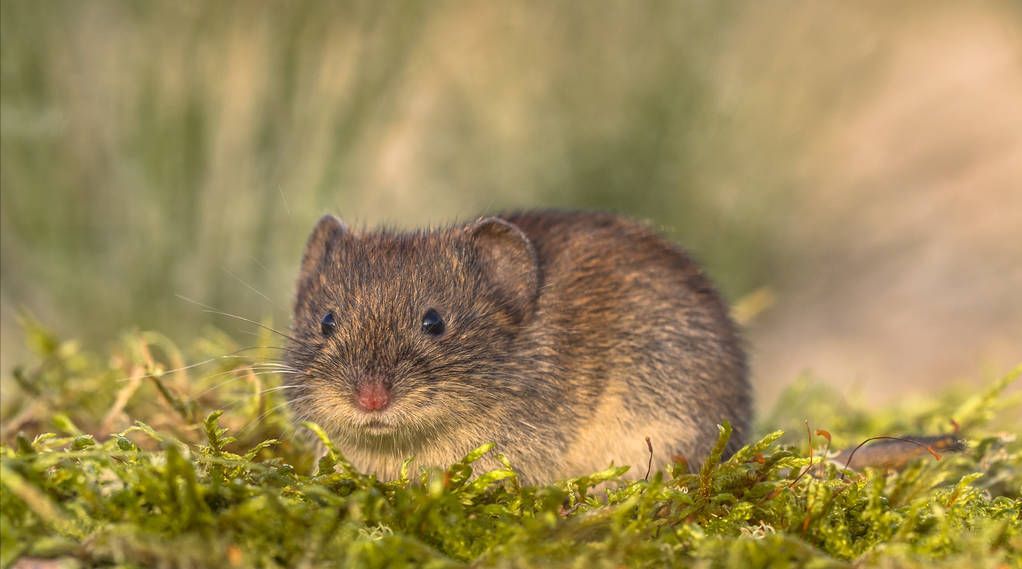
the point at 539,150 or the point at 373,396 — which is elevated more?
the point at 539,150

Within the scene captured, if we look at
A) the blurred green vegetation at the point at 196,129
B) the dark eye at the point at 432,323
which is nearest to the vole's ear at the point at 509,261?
the dark eye at the point at 432,323

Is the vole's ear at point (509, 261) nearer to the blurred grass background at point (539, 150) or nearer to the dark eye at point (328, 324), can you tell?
the dark eye at point (328, 324)

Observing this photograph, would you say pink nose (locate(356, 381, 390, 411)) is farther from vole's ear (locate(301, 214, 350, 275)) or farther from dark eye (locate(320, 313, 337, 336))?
vole's ear (locate(301, 214, 350, 275))

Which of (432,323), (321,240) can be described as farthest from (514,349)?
(321,240)

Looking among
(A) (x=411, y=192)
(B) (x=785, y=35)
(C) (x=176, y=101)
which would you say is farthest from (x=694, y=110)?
(C) (x=176, y=101)

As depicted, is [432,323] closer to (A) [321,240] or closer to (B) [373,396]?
(B) [373,396]

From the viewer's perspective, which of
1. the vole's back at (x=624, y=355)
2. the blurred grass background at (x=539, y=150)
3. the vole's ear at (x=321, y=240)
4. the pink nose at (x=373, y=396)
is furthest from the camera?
the blurred grass background at (x=539, y=150)
